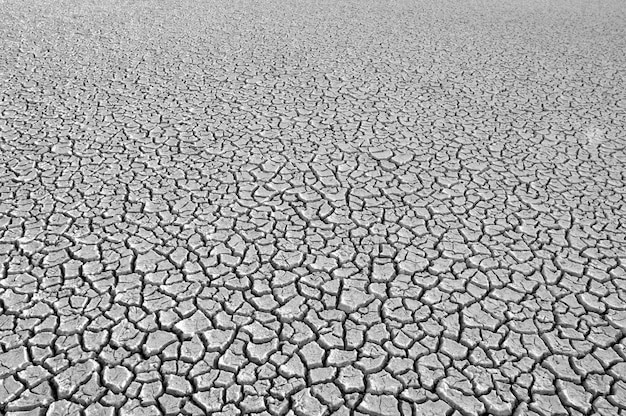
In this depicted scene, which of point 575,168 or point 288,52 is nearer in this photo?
point 575,168

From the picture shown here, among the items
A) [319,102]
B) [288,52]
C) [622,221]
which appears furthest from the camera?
[288,52]

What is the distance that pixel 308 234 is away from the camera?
7.27 ft

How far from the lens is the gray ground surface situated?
1.58 m

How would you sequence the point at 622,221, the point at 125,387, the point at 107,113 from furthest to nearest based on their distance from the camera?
the point at 107,113, the point at 622,221, the point at 125,387

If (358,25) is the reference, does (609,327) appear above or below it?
below

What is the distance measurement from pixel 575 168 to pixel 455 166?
0.58 meters

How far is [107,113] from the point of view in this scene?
3203 millimetres

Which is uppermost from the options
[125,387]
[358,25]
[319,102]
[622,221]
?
[358,25]

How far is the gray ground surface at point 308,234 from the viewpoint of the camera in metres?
1.58

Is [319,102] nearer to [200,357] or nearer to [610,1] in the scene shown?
[200,357]

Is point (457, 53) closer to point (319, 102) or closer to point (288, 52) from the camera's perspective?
point (288, 52)

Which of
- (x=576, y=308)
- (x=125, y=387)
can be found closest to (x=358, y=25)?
(x=576, y=308)

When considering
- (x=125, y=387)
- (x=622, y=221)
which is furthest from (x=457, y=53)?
(x=125, y=387)

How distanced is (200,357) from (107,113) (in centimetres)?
201
